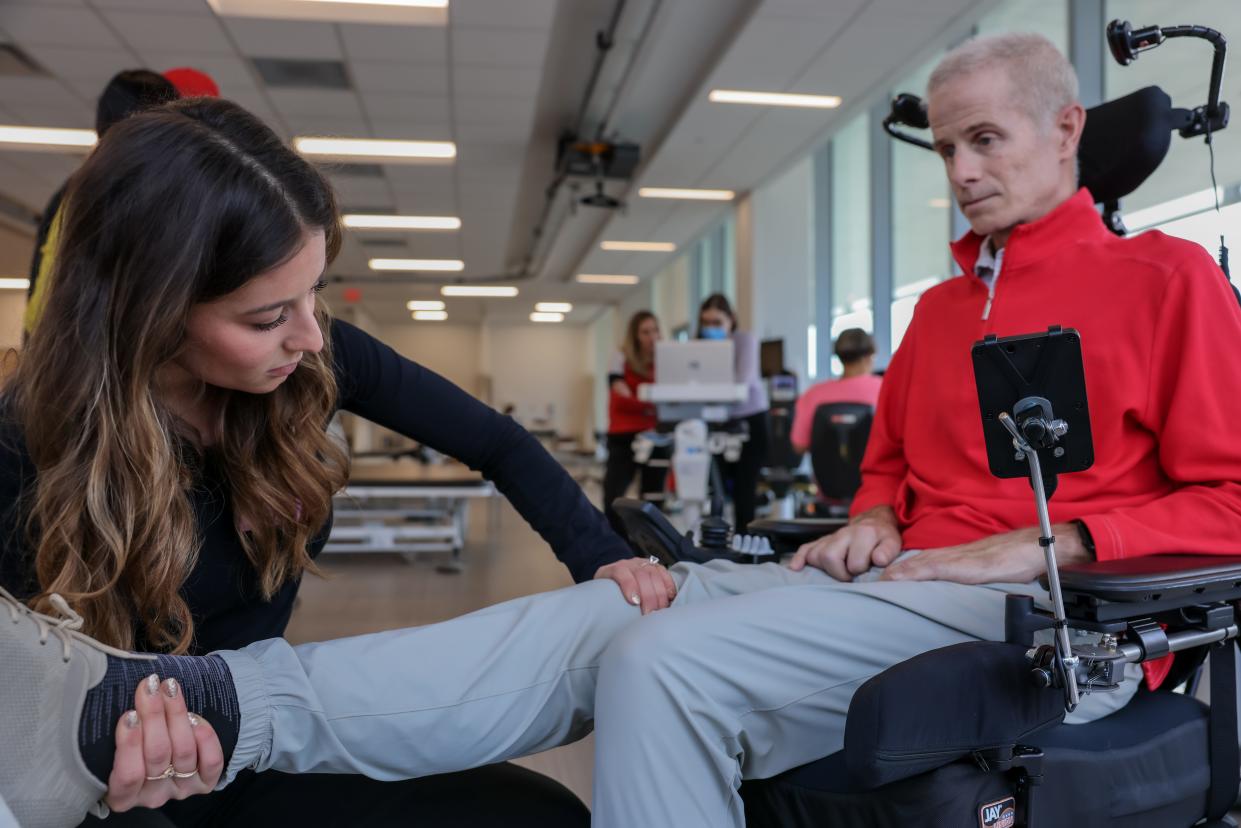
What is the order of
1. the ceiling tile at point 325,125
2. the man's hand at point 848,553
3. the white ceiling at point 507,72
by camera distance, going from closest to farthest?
the man's hand at point 848,553, the white ceiling at point 507,72, the ceiling tile at point 325,125

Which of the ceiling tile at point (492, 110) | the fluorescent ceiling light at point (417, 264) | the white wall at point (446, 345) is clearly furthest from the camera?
the white wall at point (446, 345)

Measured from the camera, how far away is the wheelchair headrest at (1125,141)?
142cm

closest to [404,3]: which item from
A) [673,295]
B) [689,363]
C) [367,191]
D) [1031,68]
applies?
[689,363]

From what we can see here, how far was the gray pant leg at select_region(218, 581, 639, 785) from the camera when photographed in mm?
900

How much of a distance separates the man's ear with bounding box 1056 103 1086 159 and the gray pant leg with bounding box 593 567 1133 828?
26.8 inches

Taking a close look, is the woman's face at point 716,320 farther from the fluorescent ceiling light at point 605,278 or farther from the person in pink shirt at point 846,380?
the fluorescent ceiling light at point 605,278

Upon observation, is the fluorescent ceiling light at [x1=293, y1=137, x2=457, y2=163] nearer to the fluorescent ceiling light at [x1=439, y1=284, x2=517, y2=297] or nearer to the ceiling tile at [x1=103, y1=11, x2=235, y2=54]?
the ceiling tile at [x1=103, y1=11, x2=235, y2=54]

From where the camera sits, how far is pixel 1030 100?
136 centimetres

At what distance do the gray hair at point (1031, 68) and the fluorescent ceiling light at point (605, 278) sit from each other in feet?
42.0

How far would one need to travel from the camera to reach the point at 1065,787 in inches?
36.7

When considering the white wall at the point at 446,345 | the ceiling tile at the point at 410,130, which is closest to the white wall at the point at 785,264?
the ceiling tile at the point at 410,130

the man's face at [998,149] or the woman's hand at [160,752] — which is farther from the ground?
the man's face at [998,149]

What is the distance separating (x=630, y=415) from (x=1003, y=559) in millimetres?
3952

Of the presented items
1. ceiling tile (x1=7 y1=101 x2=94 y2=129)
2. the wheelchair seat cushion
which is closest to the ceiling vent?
ceiling tile (x1=7 y1=101 x2=94 y2=129)
